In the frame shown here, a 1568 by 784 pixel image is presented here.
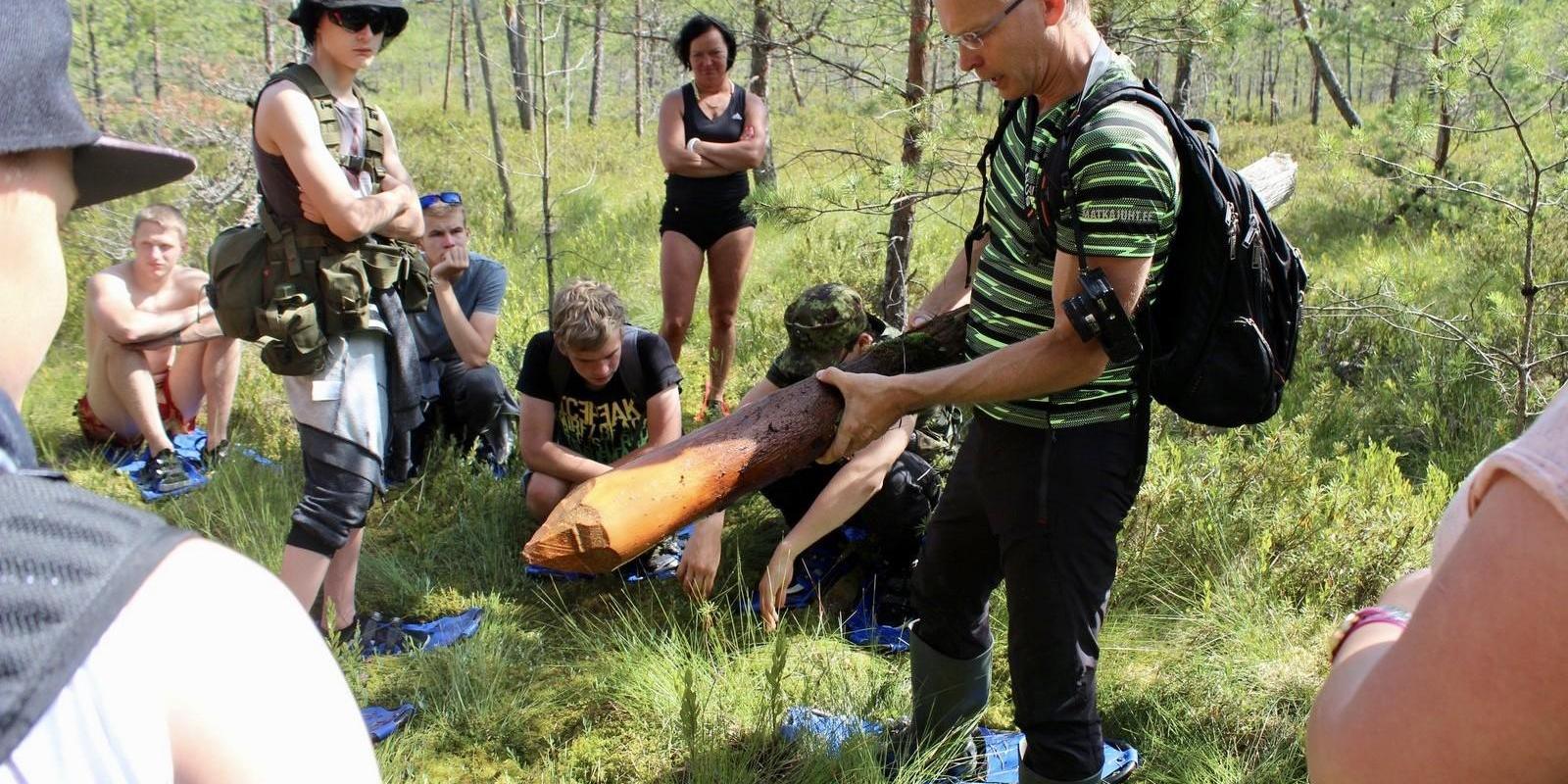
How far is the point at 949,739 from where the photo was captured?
2.78 metres

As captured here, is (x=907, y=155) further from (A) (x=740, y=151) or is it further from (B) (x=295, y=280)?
(B) (x=295, y=280)

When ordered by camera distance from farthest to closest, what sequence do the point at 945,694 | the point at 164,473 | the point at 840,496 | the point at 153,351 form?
the point at 153,351, the point at 164,473, the point at 840,496, the point at 945,694

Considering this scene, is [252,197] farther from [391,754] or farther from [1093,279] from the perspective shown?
[1093,279]

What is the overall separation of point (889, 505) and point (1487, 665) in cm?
299

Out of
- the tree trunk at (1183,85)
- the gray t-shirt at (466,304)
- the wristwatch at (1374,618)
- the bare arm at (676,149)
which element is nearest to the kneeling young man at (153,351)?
the gray t-shirt at (466,304)

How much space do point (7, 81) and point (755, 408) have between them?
5.63 feet

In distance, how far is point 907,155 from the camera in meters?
4.51

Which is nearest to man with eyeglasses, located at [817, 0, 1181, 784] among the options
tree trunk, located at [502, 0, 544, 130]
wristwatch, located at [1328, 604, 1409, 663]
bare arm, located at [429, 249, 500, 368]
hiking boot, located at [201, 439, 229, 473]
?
wristwatch, located at [1328, 604, 1409, 663]

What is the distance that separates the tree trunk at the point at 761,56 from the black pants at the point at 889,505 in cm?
116

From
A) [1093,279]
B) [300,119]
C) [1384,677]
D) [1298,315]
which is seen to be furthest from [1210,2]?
[1384,677]

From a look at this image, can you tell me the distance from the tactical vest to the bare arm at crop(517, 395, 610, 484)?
1.00m

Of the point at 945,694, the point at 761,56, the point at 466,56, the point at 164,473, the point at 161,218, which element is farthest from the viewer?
the point at 466,56

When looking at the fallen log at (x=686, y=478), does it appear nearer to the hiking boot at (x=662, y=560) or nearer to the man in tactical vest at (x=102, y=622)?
the man in tactical vest at (x=102, y=622)

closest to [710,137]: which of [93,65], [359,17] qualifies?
[359,17]
